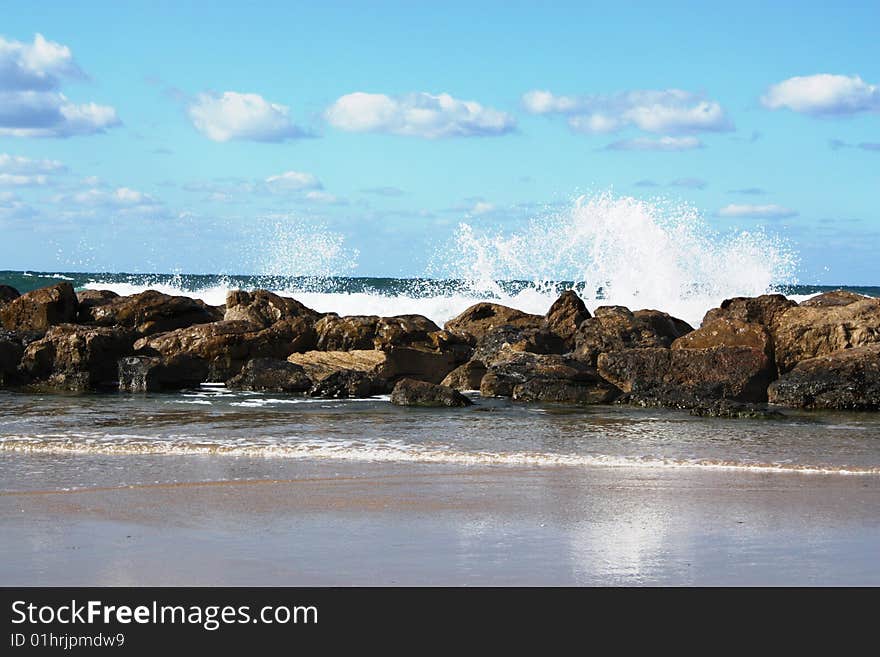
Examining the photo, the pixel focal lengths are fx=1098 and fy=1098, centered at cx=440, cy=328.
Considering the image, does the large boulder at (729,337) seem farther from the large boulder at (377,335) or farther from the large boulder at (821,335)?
the large boulder at (377,335)

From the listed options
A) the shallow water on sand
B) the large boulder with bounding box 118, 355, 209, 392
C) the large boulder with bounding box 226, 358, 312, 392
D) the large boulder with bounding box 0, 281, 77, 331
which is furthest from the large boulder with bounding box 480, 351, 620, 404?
the large boulder with bounding box 0, 281, 77, 331

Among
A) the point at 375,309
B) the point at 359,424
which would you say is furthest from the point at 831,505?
the point at 375,309

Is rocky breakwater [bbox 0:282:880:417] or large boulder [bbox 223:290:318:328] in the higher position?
large boulder [bbox 223:290:318:328]

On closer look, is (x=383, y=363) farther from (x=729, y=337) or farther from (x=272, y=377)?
(x=729, y=337)

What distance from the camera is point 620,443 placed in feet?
33.8

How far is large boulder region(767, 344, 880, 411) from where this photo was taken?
13.4 m

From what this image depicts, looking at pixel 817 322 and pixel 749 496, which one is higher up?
pixel 817 322

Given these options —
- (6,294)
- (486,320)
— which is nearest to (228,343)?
(486,320)

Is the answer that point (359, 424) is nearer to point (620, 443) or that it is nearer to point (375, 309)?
point (620, 443)

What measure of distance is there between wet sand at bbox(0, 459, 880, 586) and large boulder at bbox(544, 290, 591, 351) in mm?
10488

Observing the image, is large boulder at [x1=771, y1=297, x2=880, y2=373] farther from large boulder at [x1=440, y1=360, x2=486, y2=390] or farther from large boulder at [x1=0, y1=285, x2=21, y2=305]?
large boulder at [x1=0, y1=285, x2=21, y2=305]

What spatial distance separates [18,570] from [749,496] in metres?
4.69

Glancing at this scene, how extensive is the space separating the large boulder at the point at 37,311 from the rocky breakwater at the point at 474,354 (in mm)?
24

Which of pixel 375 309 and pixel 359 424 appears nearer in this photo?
pixel 359 424
